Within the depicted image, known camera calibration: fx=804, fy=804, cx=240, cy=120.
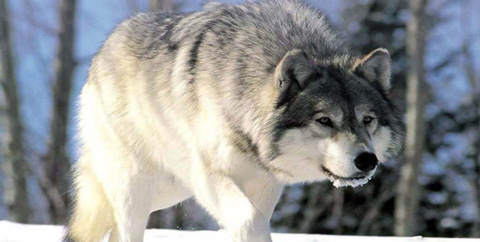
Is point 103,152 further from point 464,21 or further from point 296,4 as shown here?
point 464,21

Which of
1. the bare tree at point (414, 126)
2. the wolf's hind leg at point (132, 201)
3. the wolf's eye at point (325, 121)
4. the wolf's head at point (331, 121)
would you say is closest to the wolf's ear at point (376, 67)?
the wolf's head at point (331, 121)

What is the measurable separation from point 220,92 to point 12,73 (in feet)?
32.5

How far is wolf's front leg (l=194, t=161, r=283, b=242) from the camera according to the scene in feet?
13.8

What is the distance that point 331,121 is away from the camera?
13.9 ft

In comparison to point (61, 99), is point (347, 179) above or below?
above

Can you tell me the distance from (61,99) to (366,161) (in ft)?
35.9

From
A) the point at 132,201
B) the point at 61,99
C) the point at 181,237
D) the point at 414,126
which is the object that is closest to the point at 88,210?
the point at 132,201

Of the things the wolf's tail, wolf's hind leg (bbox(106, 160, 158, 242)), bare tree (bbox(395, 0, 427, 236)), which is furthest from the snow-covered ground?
bare tree (bbox(395, 0, 427, 236))

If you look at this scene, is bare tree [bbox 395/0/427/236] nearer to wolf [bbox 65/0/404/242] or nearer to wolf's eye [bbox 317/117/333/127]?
Result: wolf [bbox 65/0/404/242]

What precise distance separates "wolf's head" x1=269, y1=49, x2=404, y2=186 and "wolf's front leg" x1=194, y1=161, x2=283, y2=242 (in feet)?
0.84

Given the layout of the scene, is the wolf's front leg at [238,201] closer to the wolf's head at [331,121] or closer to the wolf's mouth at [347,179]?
the wolf's head at [331,121]

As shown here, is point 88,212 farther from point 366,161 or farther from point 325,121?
point 366,161

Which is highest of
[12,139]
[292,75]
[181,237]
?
[292,75]

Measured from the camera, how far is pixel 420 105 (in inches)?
539
